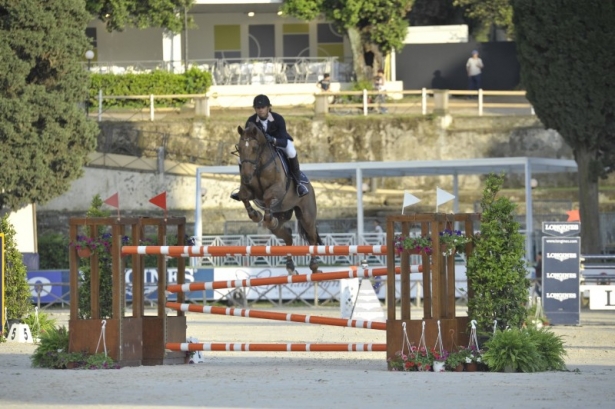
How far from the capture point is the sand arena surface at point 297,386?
36.7 ft

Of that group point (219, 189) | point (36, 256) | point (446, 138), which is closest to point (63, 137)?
point (36, 256)

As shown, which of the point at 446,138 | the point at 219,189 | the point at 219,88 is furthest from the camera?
the point at 219,88

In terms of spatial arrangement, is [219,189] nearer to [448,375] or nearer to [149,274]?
[149,274]

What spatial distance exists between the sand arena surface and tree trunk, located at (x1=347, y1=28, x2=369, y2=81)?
26.6 meters

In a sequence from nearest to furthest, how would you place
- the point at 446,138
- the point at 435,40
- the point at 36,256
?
the point at 36,256 → the point at 446,138 → the point at 435,40

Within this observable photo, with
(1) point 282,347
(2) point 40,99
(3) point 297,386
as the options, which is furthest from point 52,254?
(3) point 297,386

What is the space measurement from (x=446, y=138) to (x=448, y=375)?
24808 mm

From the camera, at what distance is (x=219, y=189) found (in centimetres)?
3512

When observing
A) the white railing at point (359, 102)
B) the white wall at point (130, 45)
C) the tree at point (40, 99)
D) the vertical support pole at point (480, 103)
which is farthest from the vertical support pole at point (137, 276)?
the white wall at point (130, 45)

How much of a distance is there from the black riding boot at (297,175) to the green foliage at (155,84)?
83.9 ft

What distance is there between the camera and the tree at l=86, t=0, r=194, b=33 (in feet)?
119

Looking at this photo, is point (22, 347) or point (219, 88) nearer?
point (22, 347)

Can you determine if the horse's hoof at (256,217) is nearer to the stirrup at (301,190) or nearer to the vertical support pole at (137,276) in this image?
the stirrup at (301,190)

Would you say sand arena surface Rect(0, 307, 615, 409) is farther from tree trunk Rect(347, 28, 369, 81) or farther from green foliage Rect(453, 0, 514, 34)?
green foliage Rect(453, 0, 514, 34)
